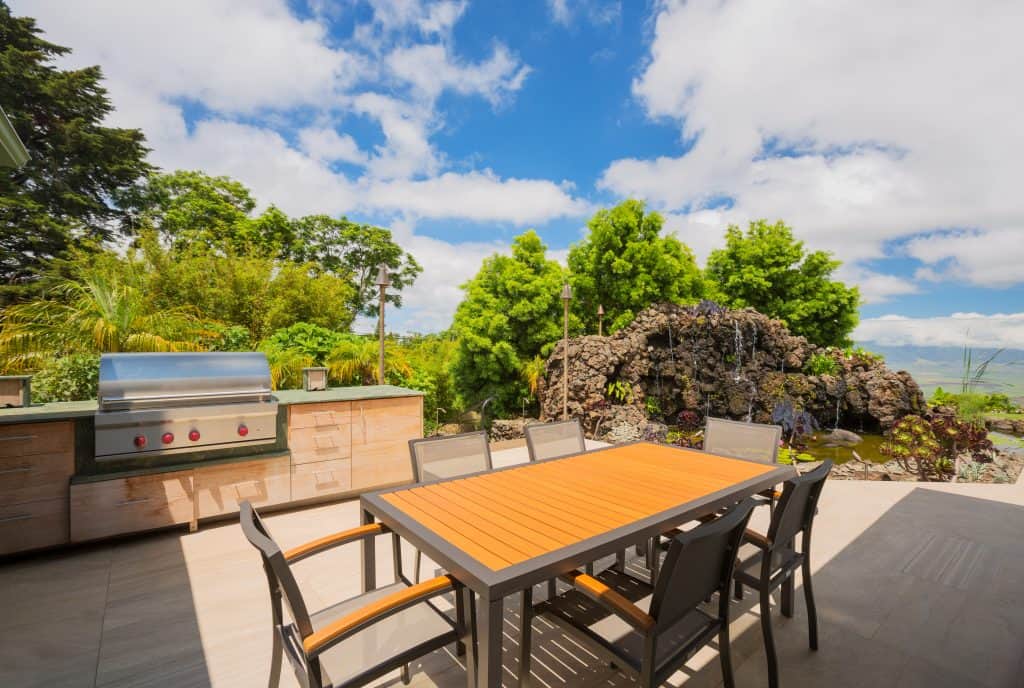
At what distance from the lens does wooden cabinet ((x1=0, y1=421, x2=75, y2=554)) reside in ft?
8.88

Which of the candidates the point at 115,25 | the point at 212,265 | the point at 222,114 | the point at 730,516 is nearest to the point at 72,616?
the point at 730,516

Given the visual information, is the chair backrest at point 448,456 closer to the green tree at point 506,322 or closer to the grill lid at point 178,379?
the grill lid at point 178,379

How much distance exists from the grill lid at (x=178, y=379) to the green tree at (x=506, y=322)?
27.3 ft

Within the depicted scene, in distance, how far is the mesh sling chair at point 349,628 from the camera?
1187mm

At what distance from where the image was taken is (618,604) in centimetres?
133

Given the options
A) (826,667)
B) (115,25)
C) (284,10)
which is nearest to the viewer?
(826,667)

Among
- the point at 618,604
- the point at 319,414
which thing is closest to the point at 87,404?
the point at 319,414

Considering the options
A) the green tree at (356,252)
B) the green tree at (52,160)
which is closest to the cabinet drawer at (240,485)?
the green tree at (52,160)

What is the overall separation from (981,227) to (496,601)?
113 feet

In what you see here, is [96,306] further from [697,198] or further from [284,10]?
[697,198]

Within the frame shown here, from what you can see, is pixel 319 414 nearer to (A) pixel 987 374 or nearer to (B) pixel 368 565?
(B) pixel 368 565

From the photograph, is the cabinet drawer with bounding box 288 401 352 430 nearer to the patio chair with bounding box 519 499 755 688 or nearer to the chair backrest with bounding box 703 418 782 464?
the patio chair with bounding box 519 499 755 688

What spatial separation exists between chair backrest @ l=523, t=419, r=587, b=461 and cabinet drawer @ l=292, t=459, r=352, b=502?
197 centimetres

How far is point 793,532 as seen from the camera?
201 cm
